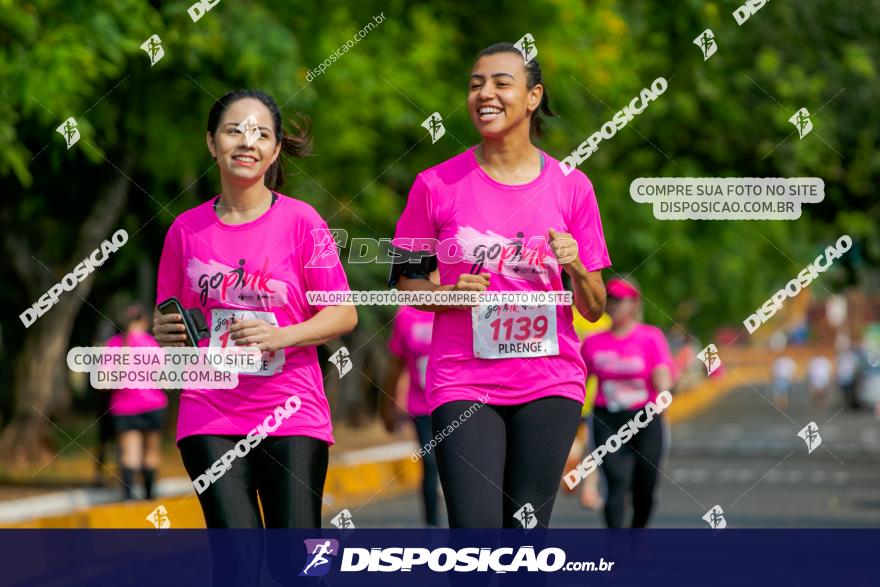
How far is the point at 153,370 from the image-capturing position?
21.1ft

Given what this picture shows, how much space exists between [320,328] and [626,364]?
5.63m

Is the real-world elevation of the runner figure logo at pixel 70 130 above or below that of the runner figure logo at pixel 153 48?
below

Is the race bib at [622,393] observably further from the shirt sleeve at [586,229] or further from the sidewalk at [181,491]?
the shirt sleeve at [586,229]

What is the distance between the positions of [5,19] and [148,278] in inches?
555

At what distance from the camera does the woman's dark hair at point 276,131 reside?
5.93 metres

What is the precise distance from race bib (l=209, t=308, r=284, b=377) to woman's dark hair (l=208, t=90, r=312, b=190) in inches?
17.6

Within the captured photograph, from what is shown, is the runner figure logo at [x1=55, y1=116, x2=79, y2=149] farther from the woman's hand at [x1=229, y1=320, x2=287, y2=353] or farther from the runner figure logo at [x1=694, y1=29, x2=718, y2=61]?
the woman's hand at [x1=229, y1=320, x2=287, y2=353]

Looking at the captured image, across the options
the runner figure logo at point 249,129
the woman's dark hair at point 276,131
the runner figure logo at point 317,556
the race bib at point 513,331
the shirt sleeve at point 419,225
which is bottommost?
the runner figure logo at point 317,556

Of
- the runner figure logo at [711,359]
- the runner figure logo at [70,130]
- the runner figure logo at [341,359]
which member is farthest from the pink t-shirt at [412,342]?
the runner figure logo at [341,359]

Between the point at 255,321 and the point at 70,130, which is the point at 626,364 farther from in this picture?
the point at 255,321

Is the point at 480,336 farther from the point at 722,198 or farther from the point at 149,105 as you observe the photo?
the point at 149,105

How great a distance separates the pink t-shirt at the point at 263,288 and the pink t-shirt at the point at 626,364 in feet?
17.7

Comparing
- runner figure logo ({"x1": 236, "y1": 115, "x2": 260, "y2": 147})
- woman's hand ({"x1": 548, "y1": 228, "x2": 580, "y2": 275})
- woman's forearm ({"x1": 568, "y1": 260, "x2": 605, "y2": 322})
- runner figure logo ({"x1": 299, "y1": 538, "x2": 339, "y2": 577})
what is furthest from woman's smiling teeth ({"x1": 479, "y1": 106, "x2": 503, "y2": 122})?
runner figure logo ({"x1": 299, "y1": 538, "x2": 339, "y2": 577})

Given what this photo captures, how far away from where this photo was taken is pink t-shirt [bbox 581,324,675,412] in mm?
11125
